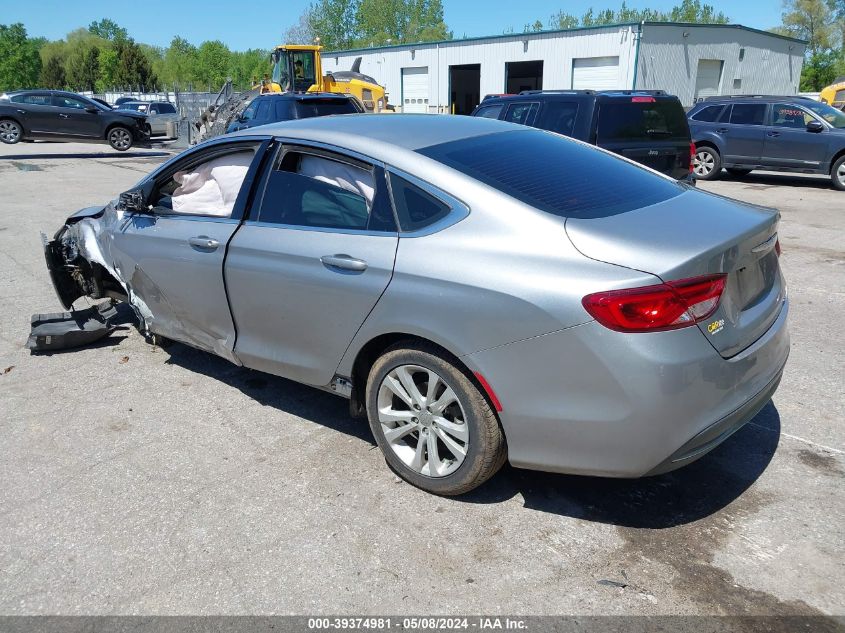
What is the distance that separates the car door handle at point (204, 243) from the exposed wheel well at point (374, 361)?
1163mm

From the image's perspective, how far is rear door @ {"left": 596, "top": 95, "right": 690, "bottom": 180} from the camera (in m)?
8.68

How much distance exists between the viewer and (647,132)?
8898 millimetres

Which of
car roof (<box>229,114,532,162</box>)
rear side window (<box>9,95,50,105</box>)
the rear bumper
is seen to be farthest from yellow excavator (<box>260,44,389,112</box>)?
the rear bumper

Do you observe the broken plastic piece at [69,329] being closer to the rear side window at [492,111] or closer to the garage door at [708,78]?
the rear side window at [492,111]

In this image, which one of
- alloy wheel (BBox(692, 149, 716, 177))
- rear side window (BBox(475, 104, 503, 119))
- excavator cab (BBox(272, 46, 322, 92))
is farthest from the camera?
excavator cab (BBox(272, 46, 322, 92))

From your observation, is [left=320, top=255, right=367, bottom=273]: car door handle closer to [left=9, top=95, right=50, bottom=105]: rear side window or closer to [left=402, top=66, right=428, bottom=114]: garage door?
[left=9, top=95, right=50, bottom=105]: rear side window

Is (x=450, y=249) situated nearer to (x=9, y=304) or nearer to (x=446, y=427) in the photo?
(x=446, y=427)

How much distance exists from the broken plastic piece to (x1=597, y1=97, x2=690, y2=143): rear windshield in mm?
6013

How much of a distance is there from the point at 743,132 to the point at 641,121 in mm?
7720

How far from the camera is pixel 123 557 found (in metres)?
2.96

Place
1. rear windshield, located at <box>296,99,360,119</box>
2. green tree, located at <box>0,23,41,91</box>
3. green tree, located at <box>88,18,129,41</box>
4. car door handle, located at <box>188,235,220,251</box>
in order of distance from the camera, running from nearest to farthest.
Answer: car door handle, located at <box>188,235,220,251</box>, rear windshield, located at <box>296,99,360,119</box>, green tree, located at <box>0,23,41,91</box>, green tree, located at <box>88,18,129,41</box>

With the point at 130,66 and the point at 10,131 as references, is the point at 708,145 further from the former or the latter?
the point at 130,66

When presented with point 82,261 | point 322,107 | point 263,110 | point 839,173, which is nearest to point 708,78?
point 839,173

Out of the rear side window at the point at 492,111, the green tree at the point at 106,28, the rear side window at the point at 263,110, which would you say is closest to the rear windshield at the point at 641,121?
the rear side window at the point at 492,111
